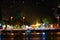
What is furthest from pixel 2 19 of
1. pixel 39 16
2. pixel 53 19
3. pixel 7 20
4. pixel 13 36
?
pixel 53 19

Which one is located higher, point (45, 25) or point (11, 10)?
point (11, 10)

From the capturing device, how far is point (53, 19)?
419 cm

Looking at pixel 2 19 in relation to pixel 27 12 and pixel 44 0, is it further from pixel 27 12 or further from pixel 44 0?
pixel 44 0

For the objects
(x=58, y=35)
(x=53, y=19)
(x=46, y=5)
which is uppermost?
(x=46, y=5)

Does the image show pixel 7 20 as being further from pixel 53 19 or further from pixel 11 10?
pixel 53 19

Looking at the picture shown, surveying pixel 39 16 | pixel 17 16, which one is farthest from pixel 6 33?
pixel 39 16

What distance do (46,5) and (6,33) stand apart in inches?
36.8

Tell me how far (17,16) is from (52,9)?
2.26ft

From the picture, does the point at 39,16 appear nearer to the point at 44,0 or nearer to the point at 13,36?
the point at 44,0

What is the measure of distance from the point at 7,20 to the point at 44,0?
808mm

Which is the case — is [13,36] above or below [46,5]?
below

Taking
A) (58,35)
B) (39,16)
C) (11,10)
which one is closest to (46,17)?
(39,16)

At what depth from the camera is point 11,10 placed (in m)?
4.20

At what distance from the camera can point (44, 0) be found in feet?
13.8
